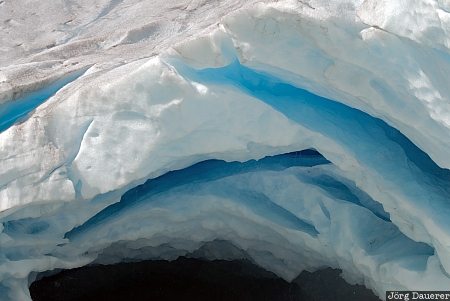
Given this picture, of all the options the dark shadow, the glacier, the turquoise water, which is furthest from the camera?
the dark shadow

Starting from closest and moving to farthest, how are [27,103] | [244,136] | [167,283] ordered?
[244,136] < [27,103] < [167,283]

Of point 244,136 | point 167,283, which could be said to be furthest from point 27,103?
point 167,283

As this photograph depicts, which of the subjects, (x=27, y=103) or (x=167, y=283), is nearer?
(x=27, y=103)

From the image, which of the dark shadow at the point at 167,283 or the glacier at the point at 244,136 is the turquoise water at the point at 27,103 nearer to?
the glacier at the point at 244,136

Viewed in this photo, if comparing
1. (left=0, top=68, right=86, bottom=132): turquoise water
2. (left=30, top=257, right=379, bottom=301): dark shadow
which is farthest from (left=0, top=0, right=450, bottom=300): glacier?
(left=30, top=257, right=379, bottom=301): dark shadow

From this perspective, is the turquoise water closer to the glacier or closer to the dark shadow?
the glacier

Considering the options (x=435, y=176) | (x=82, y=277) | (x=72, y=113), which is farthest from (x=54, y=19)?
(x=435, y=176)

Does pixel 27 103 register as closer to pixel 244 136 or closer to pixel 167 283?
pixel 244 136

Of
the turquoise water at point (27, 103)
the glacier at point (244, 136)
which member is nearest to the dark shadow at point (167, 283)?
the glacier at point (244, 136)
